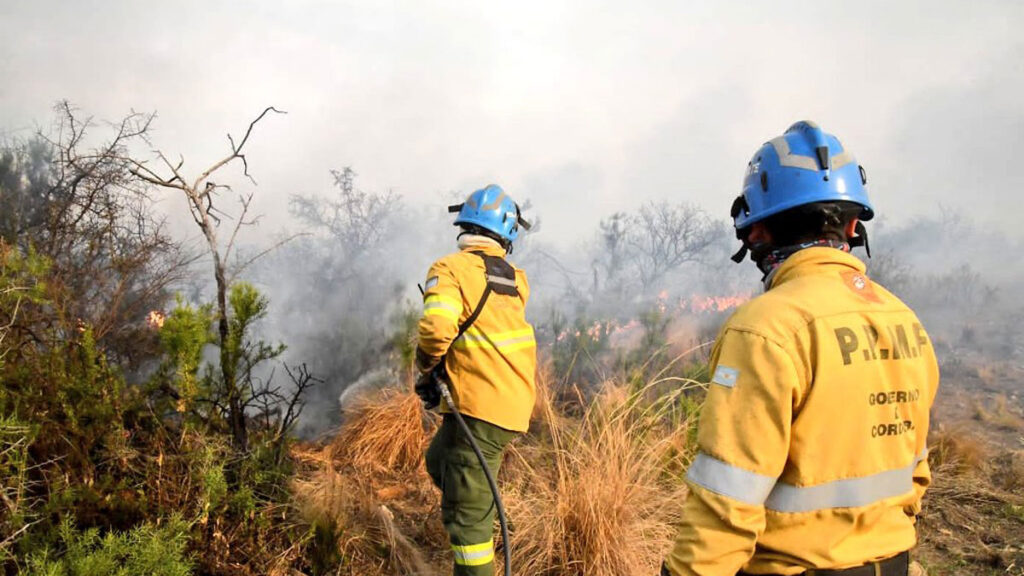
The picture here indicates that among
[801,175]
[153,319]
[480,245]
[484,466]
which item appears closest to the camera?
[801,175]

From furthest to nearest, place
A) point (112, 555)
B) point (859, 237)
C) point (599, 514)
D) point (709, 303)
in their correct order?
point (709, 303), point (599, 514), point (112, 555), point (859, 237)

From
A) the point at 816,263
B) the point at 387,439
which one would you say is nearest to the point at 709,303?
the point at 387,439

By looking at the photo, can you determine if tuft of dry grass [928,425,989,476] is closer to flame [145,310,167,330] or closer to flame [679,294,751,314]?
flame [679,294,751,314]

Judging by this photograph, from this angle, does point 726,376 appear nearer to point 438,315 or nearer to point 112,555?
point 438,315

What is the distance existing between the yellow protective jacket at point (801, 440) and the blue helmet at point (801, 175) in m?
0.31

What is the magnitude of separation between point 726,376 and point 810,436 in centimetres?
22

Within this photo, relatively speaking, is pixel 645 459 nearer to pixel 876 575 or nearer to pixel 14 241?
pixel 876 575

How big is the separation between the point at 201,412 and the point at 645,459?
111 inches

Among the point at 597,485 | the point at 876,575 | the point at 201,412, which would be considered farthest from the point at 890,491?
the point at 201,412

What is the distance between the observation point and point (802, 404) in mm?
1291

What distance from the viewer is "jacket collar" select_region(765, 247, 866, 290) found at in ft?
4.69

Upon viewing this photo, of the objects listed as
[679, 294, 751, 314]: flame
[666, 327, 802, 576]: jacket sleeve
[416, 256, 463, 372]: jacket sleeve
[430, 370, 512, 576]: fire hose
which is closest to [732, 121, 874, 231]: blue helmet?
[666, 327, 802, 576]: jacket sleeve

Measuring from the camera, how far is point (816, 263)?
1.44 meters

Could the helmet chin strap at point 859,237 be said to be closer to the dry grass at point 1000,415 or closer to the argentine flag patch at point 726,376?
the argentine flag patch at point 726,376
